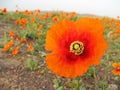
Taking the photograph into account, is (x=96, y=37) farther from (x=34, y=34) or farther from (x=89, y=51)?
(x=34, y=34)

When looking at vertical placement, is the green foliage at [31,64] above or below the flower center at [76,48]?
below

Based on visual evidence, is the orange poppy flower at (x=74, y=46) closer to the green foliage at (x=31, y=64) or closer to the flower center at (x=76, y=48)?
the flower center at (x=76, y=48)

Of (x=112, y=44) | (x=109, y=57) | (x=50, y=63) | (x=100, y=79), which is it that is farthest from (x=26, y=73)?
(x=112, y=44)

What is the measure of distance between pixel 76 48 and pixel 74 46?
23mm

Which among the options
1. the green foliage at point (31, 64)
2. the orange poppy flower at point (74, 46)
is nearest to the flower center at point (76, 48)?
the orange poppy flower at point (74, 46)

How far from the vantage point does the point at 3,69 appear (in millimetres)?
4379

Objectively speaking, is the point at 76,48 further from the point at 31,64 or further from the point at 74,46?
the point at 31,64

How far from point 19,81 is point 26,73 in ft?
0.71

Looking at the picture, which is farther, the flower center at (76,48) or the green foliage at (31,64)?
the green foliage at (31,64)

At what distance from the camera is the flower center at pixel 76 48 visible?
2482mm

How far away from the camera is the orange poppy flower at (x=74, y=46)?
7.97 ft

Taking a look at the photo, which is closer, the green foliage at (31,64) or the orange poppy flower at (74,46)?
the orange poppy flower at (74,46)

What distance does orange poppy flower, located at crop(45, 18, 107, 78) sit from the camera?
7.97ft

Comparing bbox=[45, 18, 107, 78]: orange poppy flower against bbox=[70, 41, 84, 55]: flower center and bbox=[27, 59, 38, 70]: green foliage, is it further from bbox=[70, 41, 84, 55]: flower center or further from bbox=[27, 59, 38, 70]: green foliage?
bbox=[27, 59, 38, 70]: green foliage
